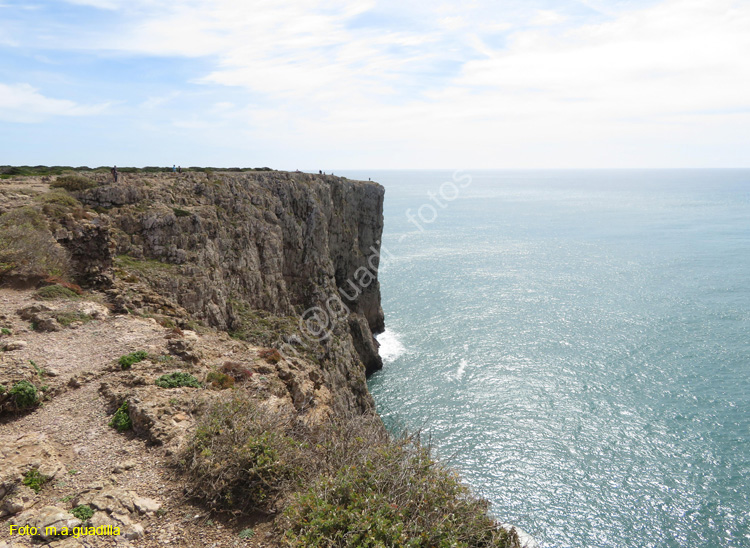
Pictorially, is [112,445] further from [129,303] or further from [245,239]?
[245,239]

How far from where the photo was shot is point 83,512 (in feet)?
32.4

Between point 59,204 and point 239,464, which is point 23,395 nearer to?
point 239,464

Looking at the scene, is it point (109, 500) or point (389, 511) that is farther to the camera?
point (109, 500)

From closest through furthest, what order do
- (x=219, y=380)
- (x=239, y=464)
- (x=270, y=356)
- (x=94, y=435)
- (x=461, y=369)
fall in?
(x=239, y=464) < (x=94, y=435) < (x=219, y=380) < (x=270, y=356) < (x=461, y=369)

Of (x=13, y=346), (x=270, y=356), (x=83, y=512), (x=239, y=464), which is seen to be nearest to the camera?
(x=83, y=512)

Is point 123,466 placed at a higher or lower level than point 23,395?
lower

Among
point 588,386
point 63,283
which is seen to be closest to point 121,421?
point 63,283

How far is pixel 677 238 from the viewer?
127m

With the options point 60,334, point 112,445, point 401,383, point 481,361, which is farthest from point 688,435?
point 60,334

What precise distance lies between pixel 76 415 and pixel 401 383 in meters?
43.5

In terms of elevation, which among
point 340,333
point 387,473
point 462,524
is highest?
→ point 387,473

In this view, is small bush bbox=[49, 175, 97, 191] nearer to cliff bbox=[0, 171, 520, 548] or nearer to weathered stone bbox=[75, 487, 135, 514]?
cliff bbox=[0, 171, 520, 548]

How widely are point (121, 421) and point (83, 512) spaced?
4.03 m

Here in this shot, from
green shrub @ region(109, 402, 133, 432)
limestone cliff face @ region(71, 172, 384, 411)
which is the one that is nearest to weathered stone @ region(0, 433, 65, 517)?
green shrub @ region(109, 402, 133, 432)
